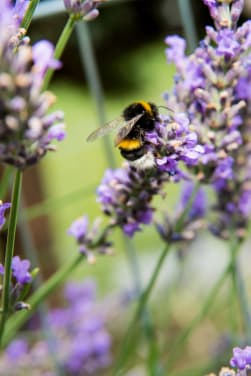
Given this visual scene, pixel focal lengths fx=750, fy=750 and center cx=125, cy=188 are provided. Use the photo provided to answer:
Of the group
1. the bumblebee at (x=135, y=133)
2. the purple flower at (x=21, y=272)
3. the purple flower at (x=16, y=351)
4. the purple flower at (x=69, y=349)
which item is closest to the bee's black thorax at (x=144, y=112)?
the bumblebee at (x=135, y=133)

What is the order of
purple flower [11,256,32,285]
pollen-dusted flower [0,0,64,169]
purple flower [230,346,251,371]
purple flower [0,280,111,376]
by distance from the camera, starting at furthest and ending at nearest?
1. purple flower [0,280,111,376]
2. purple flower [11,256,32,285]
3. purple flower [230,346,251,371]
4. pollen-dusted flower [0,0,64,169]

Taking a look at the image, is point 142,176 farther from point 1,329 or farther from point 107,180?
point 1,329

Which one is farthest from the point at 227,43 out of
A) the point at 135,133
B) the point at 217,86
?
the point at 135,133

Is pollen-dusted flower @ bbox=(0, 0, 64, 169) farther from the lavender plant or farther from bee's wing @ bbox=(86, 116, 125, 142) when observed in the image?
bee's wing @ bbox=(86, 116, 125, 142)

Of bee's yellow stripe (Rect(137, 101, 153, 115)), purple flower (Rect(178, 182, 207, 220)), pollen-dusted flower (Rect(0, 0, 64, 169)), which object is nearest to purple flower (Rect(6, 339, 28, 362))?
purple flower (Rect(178, 182, 207, 220))

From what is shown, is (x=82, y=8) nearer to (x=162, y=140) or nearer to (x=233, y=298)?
(x=162, y=140)

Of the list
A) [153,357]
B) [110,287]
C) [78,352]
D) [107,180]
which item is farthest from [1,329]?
[110,287]

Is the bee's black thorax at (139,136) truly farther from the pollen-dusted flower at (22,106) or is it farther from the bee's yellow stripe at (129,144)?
the pollen-dusted flower at (22,106)
